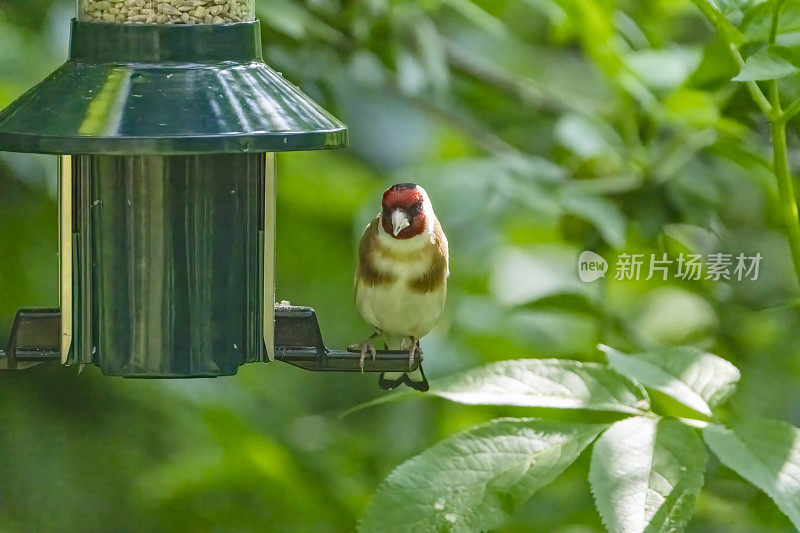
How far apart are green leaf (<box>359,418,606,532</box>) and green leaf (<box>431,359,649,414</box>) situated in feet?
0.17

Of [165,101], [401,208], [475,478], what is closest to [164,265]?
[165,101]

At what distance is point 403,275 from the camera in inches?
81.6

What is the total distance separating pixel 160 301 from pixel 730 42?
0.90 m

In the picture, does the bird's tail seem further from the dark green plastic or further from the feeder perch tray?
the dark green plastic

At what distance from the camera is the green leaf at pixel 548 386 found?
1596 millimetres

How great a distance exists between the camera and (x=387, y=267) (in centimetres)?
209

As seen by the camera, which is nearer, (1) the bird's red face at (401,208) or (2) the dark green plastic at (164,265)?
(2) the dark green plastic at (164,265)

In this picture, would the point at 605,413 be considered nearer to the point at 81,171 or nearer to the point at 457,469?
the point at 457,469

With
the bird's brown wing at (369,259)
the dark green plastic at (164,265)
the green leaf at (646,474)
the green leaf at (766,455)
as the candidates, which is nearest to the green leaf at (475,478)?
the green leaf at (646,474)

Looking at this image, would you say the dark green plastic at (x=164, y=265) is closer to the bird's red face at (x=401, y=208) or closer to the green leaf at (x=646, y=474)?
the bird's red face at (x=401, y=208)

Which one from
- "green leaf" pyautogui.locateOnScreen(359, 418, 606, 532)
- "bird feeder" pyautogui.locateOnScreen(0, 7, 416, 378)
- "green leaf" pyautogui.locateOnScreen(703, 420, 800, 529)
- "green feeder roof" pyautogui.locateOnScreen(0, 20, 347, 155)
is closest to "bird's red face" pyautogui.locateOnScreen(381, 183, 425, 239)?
"bird feeder" pyautogui.locateOnScreen(0, 7, 416, 378)

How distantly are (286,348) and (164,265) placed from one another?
220 millimetres

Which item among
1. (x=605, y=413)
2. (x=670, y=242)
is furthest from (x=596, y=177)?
(x=605, y=413)

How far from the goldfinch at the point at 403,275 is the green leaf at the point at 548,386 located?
42 centimetres
